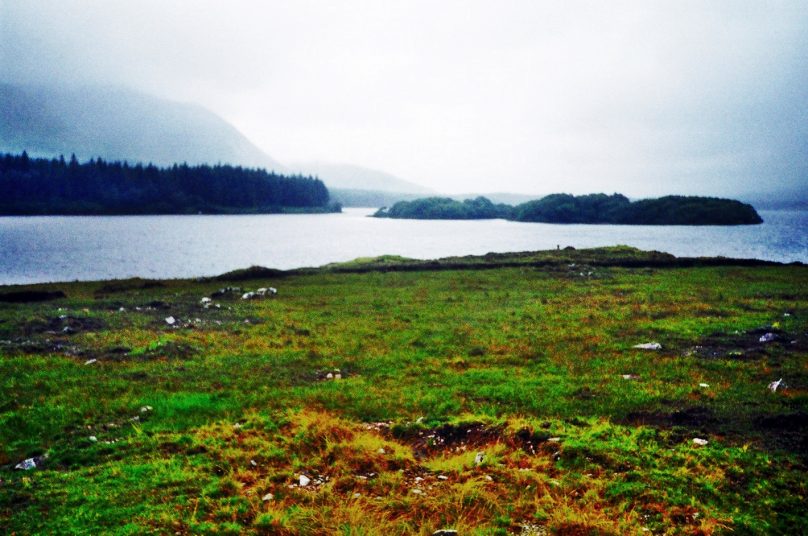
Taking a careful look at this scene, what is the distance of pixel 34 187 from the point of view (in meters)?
189

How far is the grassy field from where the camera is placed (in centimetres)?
820

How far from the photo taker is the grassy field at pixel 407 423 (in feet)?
26.9

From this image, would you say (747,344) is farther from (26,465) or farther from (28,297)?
(28,297)

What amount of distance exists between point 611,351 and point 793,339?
26.5 feet

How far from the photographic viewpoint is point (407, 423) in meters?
12.3

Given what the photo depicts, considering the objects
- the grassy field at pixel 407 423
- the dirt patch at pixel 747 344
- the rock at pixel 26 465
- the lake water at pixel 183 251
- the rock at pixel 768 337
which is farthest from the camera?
the lake water at pixel 183 251

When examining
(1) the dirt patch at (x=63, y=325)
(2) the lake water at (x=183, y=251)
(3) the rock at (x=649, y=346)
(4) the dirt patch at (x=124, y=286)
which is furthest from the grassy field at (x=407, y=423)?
(2) the lake water at (x=183, y=251)

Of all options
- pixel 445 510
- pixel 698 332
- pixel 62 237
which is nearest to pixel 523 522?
pixel 445 510

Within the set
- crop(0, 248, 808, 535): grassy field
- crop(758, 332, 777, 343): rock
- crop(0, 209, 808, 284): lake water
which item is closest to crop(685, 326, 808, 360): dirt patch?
crop(758, 332, 777, 343): rock

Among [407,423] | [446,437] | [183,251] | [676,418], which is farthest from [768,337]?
[183,251]

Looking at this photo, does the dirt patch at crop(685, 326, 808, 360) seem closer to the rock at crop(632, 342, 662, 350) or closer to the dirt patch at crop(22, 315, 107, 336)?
the rock at crop(632, 342, 662, 350)

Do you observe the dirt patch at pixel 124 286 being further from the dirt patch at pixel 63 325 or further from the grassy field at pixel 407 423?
the grassy field at pixel 407 423

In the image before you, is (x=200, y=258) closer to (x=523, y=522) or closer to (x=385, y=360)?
(x=385, y=360)

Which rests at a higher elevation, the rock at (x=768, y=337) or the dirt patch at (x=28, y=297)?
the rock at (x=768, y=337)
